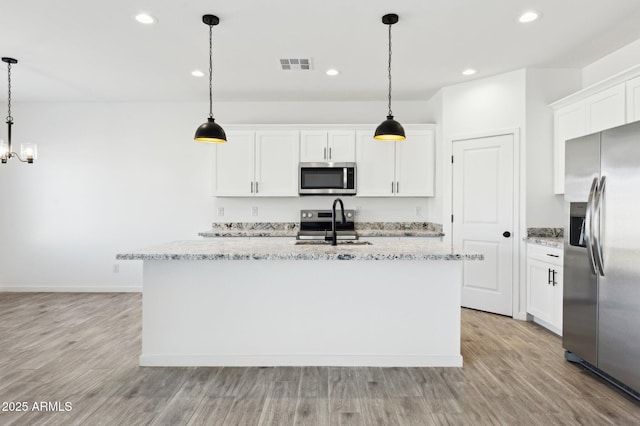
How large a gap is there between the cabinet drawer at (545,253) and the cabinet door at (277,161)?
2770mm

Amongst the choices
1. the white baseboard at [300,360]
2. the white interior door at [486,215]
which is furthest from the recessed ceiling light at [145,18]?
the white interior door at [486,215]

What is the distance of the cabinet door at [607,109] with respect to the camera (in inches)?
118

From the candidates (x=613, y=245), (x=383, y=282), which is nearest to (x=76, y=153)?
(x=383, y=282)

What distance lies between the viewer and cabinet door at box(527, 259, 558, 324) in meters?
3.44

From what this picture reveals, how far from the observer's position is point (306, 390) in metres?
2.37

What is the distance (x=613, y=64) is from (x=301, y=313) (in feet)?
12.4

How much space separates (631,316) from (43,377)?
3926 millimetres

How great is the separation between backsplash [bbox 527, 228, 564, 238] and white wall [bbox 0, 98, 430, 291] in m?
2.26

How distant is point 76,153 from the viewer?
16.9ft

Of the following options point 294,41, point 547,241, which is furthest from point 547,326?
point 294,41

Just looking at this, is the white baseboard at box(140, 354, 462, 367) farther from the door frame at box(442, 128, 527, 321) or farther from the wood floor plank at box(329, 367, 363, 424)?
the door frame at box(442, 128, 527, 321)

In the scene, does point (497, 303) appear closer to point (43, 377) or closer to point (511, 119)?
point (511, 119)

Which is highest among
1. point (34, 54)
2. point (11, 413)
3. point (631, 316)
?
point (34, 54)

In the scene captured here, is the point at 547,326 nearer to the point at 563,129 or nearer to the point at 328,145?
the point at 563,129
